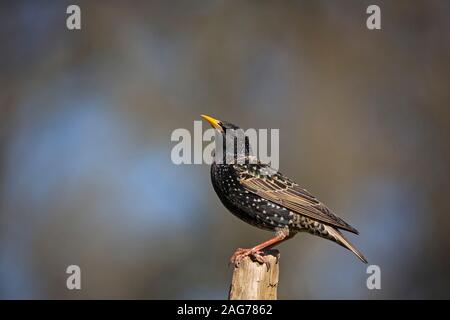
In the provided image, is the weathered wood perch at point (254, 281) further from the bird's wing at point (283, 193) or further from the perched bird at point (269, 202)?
the bird's wing at point (283, 193)

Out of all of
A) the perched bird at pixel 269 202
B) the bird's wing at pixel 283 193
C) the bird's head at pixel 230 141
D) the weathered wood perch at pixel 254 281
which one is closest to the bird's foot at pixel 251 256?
the weathered wood perch at pixel 254 281

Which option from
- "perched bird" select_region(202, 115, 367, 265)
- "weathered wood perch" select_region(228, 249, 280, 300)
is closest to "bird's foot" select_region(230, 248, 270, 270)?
"weathered wood perch" select_region(228, 249, 280, 300)

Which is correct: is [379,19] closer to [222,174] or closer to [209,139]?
[209,139]

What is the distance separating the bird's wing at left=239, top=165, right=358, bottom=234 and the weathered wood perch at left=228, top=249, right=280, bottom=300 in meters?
0.76

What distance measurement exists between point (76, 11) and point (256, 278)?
8140 millimetres

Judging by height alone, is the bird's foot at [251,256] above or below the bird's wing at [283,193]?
below

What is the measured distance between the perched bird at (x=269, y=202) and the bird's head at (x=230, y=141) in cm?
1

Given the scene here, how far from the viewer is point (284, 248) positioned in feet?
34.3

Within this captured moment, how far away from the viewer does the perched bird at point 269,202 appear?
6117 mm

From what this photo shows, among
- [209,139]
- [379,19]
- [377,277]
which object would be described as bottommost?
[377,277]

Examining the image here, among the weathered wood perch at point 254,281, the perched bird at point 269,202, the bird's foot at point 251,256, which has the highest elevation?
the perched bird at point 269,202

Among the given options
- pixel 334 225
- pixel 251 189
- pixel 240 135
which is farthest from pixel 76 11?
pixel 334 225
